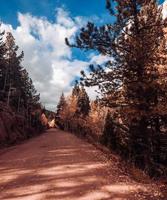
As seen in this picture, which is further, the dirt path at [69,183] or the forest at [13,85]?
the forest at [13,85]

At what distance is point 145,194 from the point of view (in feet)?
31.0

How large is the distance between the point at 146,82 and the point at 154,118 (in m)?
2.52

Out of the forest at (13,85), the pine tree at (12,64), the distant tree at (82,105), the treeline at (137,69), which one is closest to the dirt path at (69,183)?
the treeline at (137,69)

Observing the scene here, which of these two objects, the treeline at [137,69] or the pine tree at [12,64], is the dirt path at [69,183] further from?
the pine tree at [12,64]

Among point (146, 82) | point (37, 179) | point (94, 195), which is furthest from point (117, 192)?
point (146, 82)

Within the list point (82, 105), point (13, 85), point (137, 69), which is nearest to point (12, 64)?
point (13, 85)

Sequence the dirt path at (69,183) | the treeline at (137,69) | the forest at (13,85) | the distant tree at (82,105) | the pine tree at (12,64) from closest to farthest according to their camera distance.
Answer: the dirt path at (69,183), the treeline at (137,69), the forest at (13,85), the pine tree at (12,64), the distant tree at (82,105)

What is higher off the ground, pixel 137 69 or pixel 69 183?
pixel 137 69

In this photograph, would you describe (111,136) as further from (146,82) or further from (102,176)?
(102,176)

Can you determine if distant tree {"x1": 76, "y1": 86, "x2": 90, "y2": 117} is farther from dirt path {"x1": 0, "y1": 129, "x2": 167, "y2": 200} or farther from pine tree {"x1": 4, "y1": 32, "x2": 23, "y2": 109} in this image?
dirt path {"x1": 0, "y1": 129, "x2": 167, "y2": 200}

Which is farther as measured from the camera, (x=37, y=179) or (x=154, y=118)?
(x=154, y=118)

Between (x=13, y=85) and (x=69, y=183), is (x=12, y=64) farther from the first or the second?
(x=69, y=183)

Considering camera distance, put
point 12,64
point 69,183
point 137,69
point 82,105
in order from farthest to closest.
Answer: point 82,105 → point 12,64 → point 137,69 → point 69,183

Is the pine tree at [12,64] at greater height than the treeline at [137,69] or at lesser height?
greater
